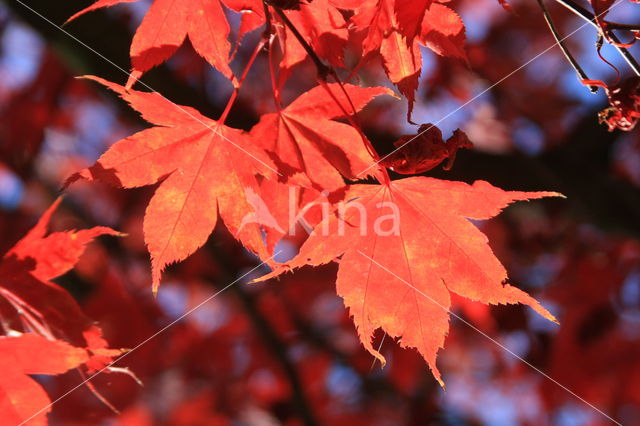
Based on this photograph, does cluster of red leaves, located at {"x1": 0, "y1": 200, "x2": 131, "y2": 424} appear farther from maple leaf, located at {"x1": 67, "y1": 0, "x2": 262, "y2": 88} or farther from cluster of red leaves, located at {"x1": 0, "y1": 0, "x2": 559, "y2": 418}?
maple leaf, located at {"x1": 67, "y1": 0, "x2": 262, "y2": 88}

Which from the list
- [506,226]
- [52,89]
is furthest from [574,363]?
[52,89]

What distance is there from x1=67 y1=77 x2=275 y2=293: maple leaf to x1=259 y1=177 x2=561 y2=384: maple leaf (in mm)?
129

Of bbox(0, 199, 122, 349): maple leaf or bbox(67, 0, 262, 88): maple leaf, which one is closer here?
bbox(67, 0, 262, 88): maple leaf

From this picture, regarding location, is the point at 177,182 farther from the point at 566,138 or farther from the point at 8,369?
the point at 566,138

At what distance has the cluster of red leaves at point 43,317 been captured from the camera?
0.85 m

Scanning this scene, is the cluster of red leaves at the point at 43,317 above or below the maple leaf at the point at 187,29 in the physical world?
below

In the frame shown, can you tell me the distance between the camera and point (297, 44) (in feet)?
2.89

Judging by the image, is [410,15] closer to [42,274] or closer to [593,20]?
[593,20]

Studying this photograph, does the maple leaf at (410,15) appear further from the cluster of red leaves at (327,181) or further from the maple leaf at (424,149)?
the maple leaf at (424,149)

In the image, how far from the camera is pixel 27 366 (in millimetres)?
857

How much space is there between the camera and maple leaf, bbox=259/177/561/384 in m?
0.82

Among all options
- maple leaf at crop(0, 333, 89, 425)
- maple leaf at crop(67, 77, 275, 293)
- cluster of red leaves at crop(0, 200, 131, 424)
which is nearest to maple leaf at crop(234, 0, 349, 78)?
maple leaf at crop(67, 77, 275, 293)

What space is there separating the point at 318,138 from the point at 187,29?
9.8 inches

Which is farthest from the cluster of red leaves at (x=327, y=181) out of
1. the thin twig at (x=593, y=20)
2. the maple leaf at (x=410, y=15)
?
the thin twig at (x=593, y=20)
